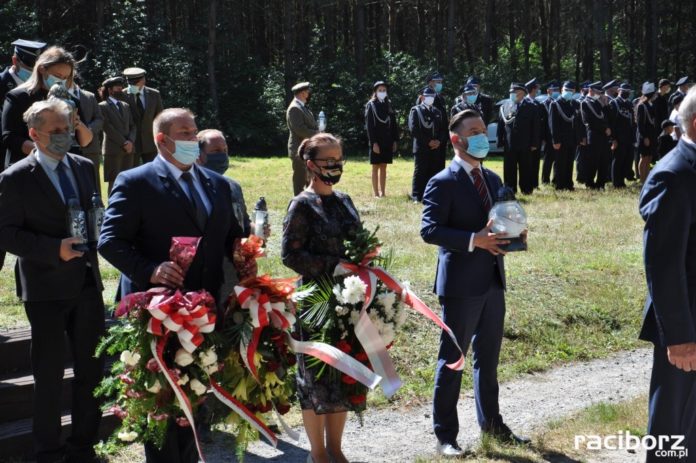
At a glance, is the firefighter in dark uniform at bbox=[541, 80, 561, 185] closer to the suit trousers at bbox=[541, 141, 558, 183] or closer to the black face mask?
the suit trousers at bbox=[541, 141, 558, 183]

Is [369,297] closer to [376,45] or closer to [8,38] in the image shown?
[8,38]

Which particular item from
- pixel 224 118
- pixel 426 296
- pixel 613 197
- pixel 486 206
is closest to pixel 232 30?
pixel 224 118

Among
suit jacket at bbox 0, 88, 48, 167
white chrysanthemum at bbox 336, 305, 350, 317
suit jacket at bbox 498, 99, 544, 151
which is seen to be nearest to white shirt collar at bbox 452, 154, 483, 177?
white chrysanthemum at bbox 336, 305, 350, 317

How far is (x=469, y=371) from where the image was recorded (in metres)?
8.41

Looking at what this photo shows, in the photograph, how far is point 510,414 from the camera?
750 centimetres

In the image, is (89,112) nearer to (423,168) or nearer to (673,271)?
(673,271)

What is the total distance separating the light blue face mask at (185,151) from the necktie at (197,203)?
0.34 ft

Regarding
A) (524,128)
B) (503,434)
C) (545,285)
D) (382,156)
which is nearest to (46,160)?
(503,434)

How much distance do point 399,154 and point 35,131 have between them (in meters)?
26.4

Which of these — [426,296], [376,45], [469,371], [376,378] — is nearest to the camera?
[376,378]

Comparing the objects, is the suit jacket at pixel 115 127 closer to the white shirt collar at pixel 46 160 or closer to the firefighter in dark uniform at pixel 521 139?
the white shirt collar at pixel 46 160

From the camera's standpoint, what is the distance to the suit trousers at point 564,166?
19.8 meters

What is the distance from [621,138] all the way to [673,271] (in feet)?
56.7

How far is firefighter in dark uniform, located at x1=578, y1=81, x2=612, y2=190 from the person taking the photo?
20391 millimetres
